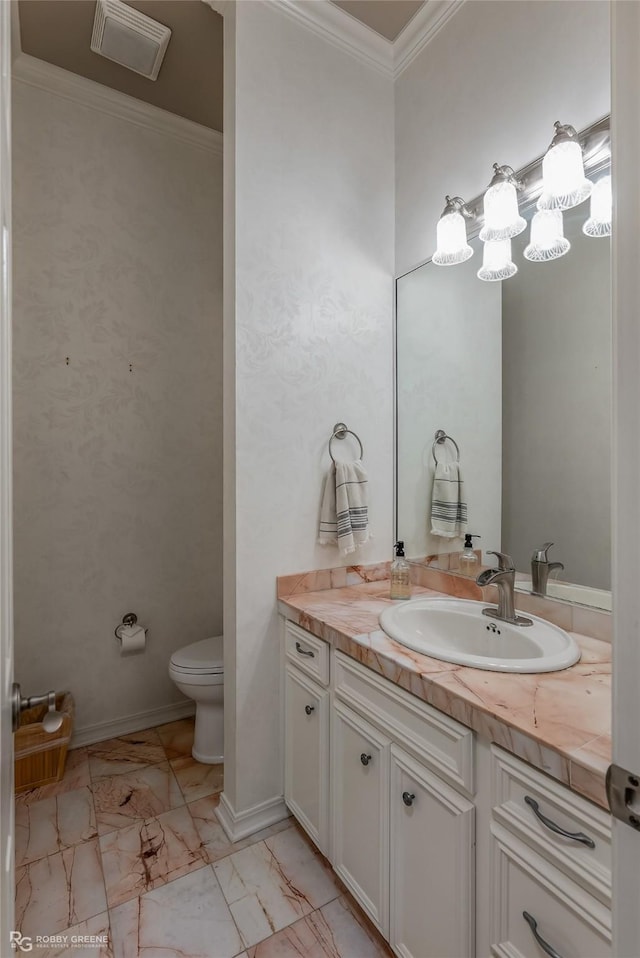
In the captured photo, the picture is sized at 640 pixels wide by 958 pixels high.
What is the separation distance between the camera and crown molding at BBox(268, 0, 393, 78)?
5.57ft

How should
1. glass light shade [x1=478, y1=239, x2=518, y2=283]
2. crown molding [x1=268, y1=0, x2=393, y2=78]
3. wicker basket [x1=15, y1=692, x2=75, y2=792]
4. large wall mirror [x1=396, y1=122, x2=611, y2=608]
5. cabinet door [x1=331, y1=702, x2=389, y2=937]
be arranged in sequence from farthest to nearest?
1. wicker basket [x1=15, y1=692, x2=75, y2=792]
2. crown molding [x1=268, y1=0, x2=393, y2=78]
3. glass light shade [x1=478, y1=239, x2=518, y2=283]
4. large wall mirror [x1=396, y1=122, x2=611, y2=608]
5. cabinet door [x1=331, y1=702, x2=389, y2=937]

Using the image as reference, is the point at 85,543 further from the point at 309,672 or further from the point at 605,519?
the point at 605,519

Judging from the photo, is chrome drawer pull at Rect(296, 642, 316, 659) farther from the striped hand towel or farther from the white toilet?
the white toilet

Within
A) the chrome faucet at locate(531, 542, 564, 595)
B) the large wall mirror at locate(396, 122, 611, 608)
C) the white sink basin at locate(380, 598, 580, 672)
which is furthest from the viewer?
the chrome faucet at locate(531, 542, 564, 595)

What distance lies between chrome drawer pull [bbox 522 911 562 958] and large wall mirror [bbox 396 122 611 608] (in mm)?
724

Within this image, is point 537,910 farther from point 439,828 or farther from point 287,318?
point 287,318

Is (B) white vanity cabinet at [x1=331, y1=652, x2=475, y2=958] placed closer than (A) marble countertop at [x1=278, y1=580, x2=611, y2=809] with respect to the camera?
No

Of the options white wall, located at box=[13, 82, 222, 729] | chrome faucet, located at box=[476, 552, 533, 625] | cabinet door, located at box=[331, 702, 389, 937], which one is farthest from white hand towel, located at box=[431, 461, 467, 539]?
white wall, located at box=[13, 82, 222, 729]

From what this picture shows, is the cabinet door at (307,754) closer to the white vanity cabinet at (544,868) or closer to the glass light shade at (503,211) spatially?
the white vanity cabinet at (544,868)

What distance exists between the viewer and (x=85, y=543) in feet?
7.04

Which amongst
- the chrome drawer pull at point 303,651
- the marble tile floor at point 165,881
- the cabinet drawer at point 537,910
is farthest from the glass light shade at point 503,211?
the marble tile floor at point 165,881

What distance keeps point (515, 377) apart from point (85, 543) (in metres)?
1.94

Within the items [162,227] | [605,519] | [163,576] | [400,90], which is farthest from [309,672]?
[400,90]

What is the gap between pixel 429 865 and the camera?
3.39 ft
